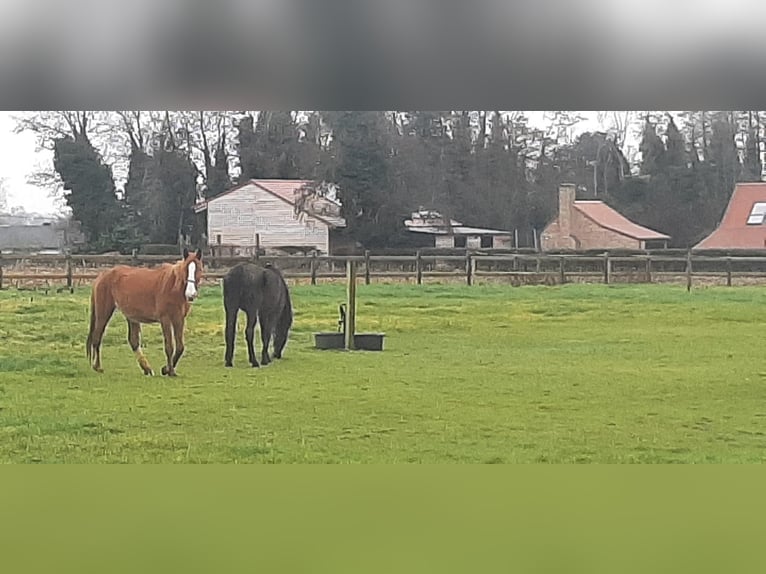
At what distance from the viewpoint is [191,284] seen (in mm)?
5469

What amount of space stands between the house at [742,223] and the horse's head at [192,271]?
7.80 feet

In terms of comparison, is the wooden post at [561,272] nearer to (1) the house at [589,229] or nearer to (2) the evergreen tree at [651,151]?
(1) the house at [589,229]

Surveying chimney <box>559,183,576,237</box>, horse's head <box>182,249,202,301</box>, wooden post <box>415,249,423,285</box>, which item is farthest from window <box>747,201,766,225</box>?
horse's head <box>182,249,202,301</box>

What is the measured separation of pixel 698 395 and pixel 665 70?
1497mm

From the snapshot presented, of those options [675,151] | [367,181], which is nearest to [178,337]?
[367,181]

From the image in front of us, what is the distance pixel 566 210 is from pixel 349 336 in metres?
1.19

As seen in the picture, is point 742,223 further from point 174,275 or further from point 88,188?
point 88,188

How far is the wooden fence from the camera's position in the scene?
544cm

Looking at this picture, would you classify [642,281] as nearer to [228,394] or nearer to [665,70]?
[665,70]

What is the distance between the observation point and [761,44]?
5035 mm

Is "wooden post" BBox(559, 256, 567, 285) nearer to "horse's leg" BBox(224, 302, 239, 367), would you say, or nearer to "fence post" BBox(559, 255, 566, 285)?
"fence post" BBox(559, 255, 566, 285)

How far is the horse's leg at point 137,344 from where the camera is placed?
17.9ft

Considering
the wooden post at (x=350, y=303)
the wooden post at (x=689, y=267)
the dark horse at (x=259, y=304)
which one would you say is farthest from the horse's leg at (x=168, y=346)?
the wooden post at (x=689, y=267)

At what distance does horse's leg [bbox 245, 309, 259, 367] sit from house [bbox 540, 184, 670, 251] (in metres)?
1.42
